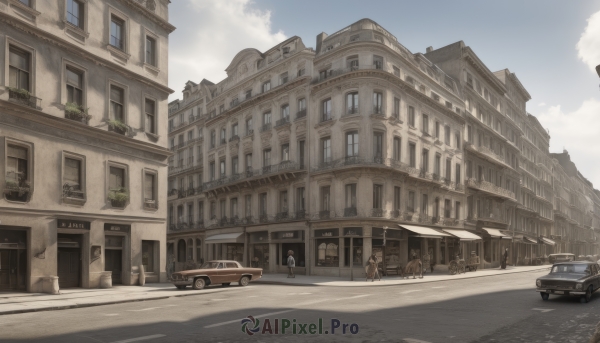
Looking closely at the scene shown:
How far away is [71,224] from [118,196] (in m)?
2.92

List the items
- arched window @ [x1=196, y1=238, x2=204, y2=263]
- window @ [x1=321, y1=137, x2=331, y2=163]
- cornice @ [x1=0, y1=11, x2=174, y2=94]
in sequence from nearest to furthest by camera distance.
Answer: cornice @ [x1=0, y1=11, x2=174, y2=94] < window @ [x1=321, y1=137, x2=331, y2=163] < arched window @ [x1=196, y1=238, x2=204, y2=263]

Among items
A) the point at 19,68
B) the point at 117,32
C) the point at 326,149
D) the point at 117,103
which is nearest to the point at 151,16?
the point at 117,32

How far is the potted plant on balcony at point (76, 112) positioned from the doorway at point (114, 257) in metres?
5.69

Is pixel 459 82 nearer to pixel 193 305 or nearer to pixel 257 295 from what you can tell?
pixel 257 295

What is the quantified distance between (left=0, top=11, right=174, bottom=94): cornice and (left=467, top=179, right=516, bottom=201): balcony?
3357 cm

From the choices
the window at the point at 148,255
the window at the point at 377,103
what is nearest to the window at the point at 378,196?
the window at the point at 377,103

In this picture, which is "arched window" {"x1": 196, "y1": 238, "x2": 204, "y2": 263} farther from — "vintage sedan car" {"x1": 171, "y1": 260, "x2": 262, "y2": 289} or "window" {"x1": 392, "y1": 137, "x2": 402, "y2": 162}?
"vintage sedan car" {"x1": 171, "y1": 260, "x2": 262, "y2": 289}

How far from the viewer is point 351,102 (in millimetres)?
37031

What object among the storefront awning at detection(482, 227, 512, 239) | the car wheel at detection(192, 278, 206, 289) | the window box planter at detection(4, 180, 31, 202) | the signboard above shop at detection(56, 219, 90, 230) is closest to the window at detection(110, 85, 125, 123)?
the signboard above shop at detection(56, 219, 90, 230)

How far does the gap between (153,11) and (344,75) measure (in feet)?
47.8

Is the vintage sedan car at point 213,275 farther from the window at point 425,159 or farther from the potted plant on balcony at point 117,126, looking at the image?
the window at point 425,159

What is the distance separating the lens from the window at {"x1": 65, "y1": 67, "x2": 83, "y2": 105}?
890 inches

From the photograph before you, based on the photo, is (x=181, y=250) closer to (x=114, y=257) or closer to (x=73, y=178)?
(x=114, y=257)

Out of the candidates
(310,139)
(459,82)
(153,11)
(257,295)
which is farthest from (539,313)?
(459,82)
